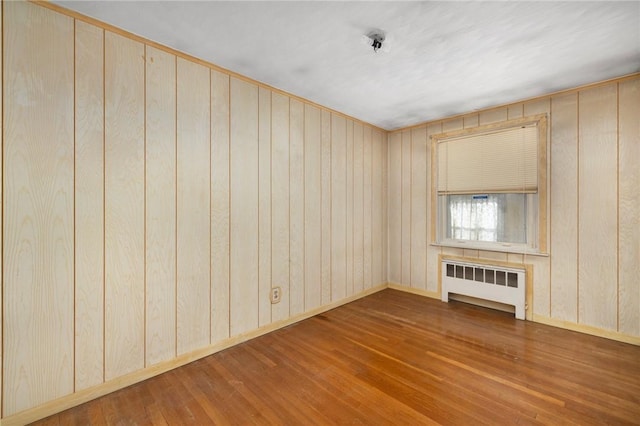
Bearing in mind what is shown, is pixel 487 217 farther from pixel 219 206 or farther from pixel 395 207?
pixel 219 206

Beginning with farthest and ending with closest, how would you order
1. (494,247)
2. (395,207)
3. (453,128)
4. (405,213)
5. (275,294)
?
1. (395,207)
2. (405,213)
3. (453,128)
4. (494,247)
5. (275,294)

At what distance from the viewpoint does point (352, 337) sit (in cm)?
279

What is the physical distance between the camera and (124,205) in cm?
201

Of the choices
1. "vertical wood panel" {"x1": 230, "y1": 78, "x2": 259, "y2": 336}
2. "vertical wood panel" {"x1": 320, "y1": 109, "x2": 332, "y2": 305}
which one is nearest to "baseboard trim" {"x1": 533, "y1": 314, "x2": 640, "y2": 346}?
"vertical wood panel" {"x1": 320, "y1": 109, "x2": 332, "y2": 305}

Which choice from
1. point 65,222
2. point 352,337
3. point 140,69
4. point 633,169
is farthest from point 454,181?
point 65,222

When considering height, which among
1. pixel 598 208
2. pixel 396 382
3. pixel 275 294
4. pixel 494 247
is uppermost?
pixel 598 208

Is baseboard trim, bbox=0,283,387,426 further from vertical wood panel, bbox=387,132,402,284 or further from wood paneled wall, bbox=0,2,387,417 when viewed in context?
vertical wood panel, bbox=387,132,402,284

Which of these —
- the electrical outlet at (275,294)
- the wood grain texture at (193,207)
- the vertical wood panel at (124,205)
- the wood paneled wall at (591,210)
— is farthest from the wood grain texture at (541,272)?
the vertical wood panel at (124,205)

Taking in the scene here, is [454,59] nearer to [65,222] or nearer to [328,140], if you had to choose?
[328,140]

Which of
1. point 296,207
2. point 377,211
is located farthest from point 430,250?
point 296,207

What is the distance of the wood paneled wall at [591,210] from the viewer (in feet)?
8.68

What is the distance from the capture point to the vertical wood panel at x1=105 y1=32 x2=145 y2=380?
6.40 ft

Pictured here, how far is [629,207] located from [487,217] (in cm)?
122

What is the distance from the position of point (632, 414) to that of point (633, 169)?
210cm
